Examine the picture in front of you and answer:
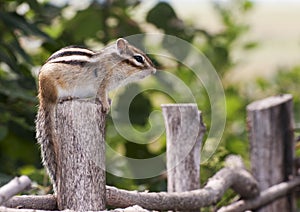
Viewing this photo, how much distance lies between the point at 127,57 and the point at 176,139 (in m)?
0.45

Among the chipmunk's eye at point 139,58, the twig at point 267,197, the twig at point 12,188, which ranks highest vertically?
the chipmunk's eye at point 139,58

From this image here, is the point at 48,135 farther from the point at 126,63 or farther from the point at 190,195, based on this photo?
the point at 190,195

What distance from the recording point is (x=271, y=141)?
276cm

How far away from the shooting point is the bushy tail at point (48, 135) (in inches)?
72.7

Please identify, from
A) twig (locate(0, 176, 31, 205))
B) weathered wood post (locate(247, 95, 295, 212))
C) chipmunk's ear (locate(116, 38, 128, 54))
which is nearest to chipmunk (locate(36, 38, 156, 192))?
chipmunk's ear (locate(116, 38, 128, 54))

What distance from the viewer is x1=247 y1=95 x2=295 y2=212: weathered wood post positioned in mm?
2729

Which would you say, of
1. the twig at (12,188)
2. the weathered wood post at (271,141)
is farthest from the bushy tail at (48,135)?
the weathered wood post at (271,141)

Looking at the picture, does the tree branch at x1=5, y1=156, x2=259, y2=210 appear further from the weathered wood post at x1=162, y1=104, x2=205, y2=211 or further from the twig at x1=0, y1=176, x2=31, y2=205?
the twig at x1=0, y1=176, x2=31, y2=205

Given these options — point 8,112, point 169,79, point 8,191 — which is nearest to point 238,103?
point 169,79

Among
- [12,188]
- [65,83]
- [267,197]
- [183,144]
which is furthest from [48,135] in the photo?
[267,197]

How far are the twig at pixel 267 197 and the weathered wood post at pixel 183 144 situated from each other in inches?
6.8

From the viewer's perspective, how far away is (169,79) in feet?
10.8

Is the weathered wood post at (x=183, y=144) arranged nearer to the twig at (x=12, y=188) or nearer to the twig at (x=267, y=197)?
the twig at (x=267, y=197)

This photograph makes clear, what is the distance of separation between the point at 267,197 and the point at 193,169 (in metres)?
0.44
